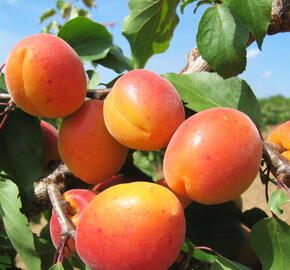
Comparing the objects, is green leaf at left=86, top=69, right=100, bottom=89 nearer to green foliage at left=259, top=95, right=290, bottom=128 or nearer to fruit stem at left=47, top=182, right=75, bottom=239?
fruit stem at left=47, top=182, right=75, bottom=239

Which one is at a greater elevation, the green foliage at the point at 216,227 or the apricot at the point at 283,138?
the apricot at the point at 283,138

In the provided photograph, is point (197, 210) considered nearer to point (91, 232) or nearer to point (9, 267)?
point (91, 232)

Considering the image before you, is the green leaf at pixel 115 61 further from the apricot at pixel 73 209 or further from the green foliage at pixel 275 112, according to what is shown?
the green foliage at pixel 275 112

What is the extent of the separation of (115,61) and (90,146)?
37cm

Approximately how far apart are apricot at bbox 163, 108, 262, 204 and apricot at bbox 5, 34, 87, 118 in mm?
176

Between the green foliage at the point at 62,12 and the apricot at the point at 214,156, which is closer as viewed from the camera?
the apricot at the point at 214,156

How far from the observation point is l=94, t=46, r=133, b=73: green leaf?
0.89 metres

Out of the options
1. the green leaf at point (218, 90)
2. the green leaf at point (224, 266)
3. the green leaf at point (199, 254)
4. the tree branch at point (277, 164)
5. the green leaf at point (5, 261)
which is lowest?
the green leaf at point (5, 261)

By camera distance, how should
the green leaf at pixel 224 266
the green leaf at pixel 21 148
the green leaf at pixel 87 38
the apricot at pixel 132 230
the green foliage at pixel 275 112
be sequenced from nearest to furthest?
the apricot at pixel 132 230
the green leaf at pixel 224 266
the green leaf at pixel 21 148
the green leaf at pixel 87 38
the green foliage at pixel 275 112

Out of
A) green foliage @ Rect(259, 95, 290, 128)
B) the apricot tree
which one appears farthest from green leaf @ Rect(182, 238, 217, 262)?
green foliage @ Rect(259, 95, 290, 128)

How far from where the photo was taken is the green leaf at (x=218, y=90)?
63 centimetres

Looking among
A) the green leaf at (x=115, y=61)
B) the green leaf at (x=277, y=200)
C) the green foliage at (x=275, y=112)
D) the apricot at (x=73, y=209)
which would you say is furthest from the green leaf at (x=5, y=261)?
the green foliage at (x=275, y=112)

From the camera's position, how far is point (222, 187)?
0.48m

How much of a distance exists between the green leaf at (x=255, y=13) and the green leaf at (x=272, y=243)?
254 mm
